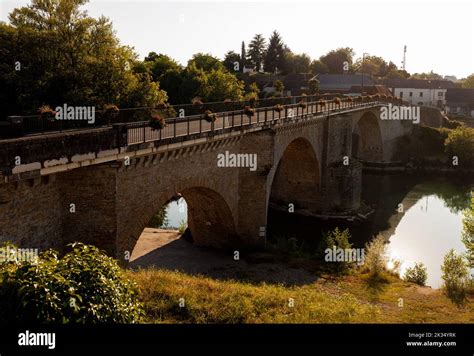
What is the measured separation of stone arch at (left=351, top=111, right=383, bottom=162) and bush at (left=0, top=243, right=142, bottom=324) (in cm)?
6139

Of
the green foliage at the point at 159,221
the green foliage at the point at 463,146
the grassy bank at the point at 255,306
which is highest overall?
the green foliage at the point at 463,146

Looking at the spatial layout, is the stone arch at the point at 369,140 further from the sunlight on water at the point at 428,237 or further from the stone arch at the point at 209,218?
the stone arch at the point at 209,218

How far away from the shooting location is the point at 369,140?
71125mm

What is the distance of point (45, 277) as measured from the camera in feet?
30.1

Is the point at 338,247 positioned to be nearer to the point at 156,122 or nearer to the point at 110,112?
the point at 156,122

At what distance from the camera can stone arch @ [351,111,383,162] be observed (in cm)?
6881

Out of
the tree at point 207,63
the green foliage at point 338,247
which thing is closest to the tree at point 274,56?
the tree at point 207,63

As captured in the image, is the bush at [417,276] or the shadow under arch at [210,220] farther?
the shadow under arch at [210,220]

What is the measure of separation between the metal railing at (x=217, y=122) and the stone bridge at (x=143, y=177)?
0.08m

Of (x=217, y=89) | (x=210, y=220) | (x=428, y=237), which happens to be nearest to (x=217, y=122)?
(x=210, y=220)

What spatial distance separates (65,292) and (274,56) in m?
117

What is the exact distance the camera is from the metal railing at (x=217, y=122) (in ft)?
60.4

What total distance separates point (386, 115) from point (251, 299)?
189 ft

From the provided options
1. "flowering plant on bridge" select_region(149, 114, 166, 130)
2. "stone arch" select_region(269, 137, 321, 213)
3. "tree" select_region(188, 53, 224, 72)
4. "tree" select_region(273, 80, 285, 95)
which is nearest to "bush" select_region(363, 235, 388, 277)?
"stone arch" select_region(269, 137, 321, 213)
